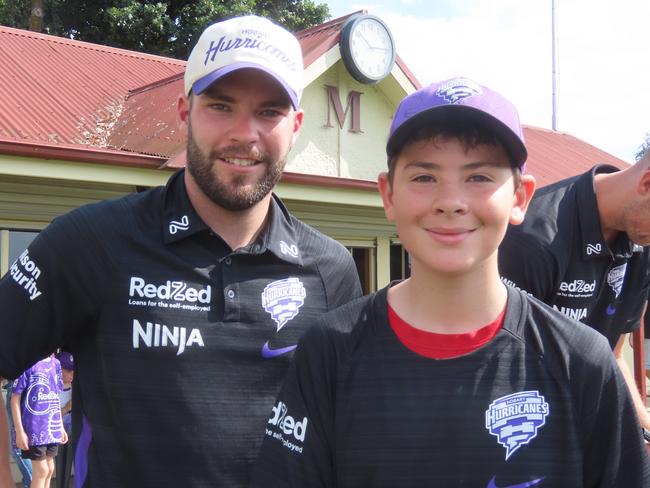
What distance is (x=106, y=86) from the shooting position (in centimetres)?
977

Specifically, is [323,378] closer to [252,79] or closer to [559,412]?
[559,412]

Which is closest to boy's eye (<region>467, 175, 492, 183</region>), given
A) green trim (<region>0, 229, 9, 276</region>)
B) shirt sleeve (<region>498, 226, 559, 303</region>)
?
shirt sleeve (<region>498, 226, 559, 303</region>)

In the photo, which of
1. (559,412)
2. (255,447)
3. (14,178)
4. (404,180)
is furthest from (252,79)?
(14,178)

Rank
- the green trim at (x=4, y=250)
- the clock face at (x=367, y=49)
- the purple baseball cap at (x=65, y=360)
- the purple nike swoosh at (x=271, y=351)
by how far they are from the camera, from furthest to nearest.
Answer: the clock face at (x=367, y=49) < the green trim at (x=4, y=250) < the purple baseball cap at (x=65, y=360) < the purple nike swoosh at (x=271, y=351)

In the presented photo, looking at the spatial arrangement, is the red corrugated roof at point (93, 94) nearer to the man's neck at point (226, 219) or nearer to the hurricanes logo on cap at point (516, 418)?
the man's neck at point (226, 219)

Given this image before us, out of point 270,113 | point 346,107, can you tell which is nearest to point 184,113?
point 270,113

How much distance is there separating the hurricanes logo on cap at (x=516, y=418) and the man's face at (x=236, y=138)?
957 mm

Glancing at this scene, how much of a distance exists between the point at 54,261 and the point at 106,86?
8296mm

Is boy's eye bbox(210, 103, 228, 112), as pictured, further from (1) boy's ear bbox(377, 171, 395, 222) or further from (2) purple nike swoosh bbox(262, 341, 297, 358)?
(2) purple nike swoosh bbox(262, 341, 297, 358)

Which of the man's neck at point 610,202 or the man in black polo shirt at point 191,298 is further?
the man's neck at point 610,202

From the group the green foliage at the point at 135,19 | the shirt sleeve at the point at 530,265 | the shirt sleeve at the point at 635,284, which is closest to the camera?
the shirt sleeve at the point at 530,265

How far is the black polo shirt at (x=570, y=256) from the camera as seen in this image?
272 centimetres

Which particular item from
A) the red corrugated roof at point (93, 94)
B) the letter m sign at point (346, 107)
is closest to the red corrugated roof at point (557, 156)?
the red corrugated roof at point (93, 94)

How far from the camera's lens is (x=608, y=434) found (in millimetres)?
1613
